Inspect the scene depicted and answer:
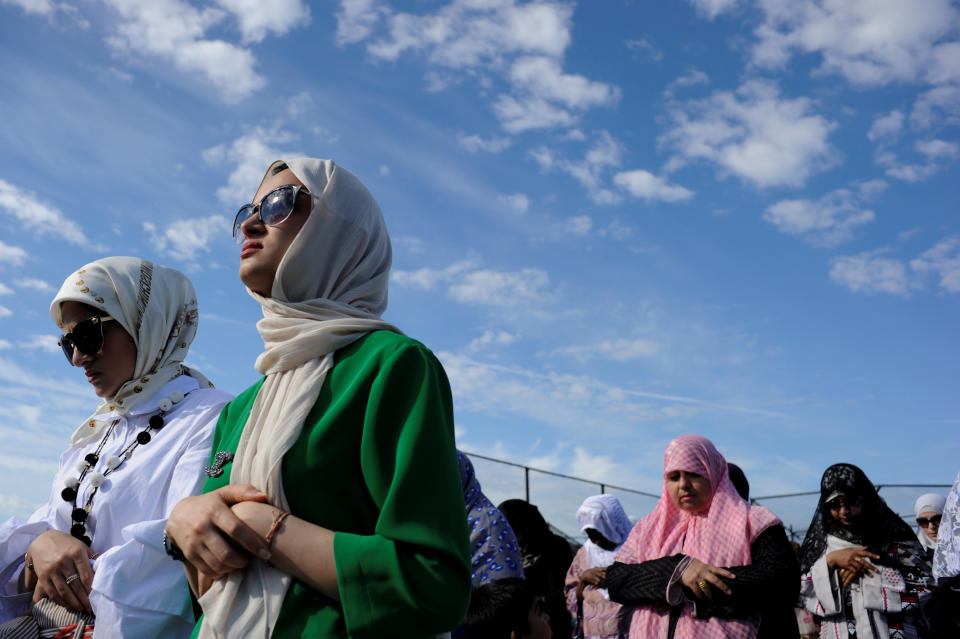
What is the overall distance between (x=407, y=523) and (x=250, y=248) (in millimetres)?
976

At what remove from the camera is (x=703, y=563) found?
4742 mm

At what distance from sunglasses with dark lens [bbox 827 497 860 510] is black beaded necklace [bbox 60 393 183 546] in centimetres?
527

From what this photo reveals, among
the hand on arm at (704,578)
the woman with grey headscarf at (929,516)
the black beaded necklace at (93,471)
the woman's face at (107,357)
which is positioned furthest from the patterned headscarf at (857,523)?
the woman's face at (107,357)

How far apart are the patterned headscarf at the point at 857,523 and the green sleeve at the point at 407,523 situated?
5609 millimetres

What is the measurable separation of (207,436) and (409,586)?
1953 mm

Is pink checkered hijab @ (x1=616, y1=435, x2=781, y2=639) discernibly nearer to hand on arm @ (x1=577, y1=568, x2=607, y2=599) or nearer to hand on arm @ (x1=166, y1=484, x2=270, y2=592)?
hand on arm @ (x1=577, y1=568, x2=607, y2=599)

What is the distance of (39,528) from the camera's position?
3346 mm

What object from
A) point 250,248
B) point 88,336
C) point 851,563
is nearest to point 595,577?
point 851,563

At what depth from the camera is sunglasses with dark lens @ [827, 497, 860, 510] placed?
6.44m

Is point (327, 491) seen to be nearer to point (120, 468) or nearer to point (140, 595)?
point (140, 595)

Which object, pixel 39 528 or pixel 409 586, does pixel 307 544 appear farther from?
pixel 39 528

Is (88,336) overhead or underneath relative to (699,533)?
overhead

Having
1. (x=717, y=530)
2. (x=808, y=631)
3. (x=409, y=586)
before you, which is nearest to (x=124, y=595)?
(x=409, y=586)

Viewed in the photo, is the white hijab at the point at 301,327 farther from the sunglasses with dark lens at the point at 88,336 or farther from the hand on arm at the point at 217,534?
the sunglasses with dark lens at the point at 88,336
